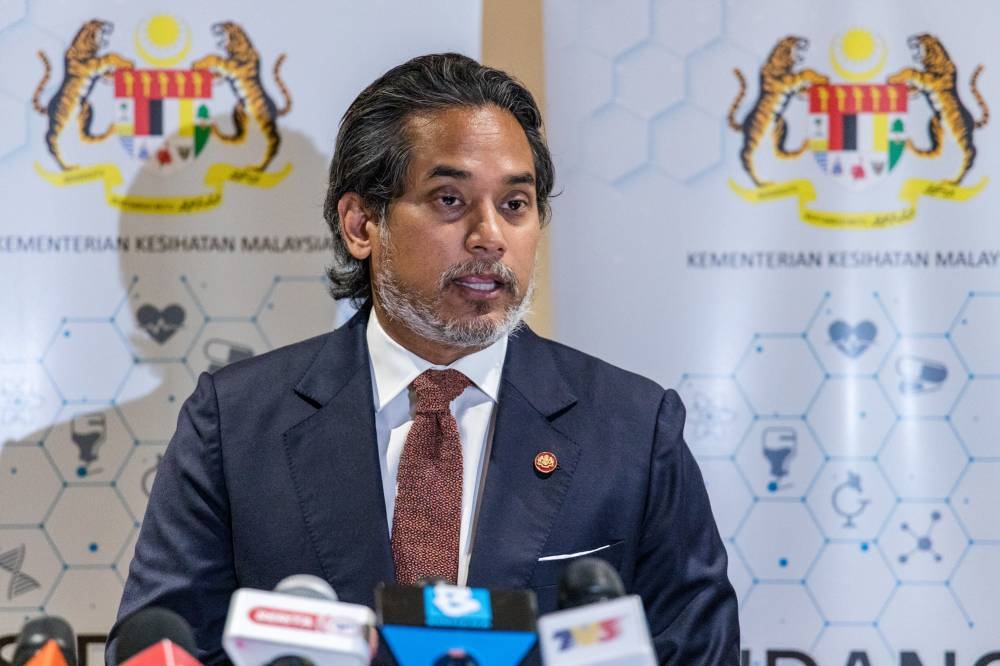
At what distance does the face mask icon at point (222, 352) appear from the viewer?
2820 millimetres

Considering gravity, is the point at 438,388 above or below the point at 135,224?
below

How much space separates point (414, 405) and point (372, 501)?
21 centimetres

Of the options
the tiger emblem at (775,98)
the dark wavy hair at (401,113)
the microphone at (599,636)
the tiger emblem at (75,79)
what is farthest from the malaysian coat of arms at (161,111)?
the microphone at (599,636)

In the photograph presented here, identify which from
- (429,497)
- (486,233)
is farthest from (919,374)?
(429,497)

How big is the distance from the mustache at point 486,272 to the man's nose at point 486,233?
2 centimetres

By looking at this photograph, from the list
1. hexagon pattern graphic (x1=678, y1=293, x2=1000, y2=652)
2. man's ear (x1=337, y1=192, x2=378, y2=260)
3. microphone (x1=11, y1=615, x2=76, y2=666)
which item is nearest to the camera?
microphone (x1=11, y1=615, x2=76, y2=666)

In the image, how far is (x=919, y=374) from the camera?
2771 millimetres

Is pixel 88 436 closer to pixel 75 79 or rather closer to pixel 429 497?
pixel 75 79

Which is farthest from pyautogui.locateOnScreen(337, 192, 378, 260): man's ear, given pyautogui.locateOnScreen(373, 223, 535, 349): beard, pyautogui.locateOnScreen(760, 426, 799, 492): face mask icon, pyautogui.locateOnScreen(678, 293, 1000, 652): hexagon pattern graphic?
pyautogui.locateOnScreen(760, 426, 799, 492): face mask icon

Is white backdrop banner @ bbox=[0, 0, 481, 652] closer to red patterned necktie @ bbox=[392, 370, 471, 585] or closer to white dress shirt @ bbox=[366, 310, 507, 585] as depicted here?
white dress shirt @ bbox=[366, 310, 507, 585]

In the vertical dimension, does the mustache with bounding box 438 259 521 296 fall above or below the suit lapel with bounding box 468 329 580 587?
above

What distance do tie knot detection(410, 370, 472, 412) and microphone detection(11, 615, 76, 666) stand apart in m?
0.98

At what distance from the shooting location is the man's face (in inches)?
87.0

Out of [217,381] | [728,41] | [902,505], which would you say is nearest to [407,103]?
[217,381]
